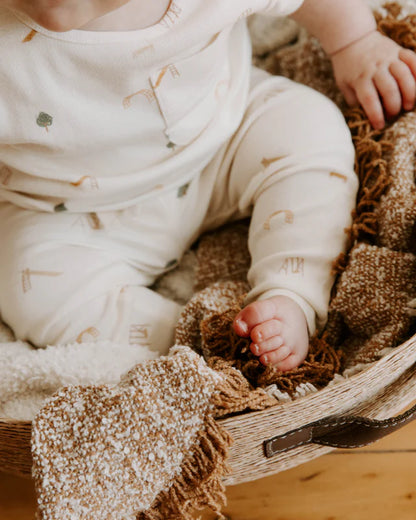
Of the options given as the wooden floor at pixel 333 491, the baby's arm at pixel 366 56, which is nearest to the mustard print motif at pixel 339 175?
the baby's arm at pixel 366 56

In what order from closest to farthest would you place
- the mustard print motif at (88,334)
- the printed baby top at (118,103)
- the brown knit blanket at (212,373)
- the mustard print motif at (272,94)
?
the brown knit blanket at (212,373), the printed baby top at (118,103), the mustard print motif at (88,334), the mustard print motif at (272,94)

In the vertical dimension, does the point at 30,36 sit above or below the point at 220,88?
above

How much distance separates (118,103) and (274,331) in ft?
1.00

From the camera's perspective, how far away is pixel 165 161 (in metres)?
0.78

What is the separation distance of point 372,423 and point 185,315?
0.25 metres

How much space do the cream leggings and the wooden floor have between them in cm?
19

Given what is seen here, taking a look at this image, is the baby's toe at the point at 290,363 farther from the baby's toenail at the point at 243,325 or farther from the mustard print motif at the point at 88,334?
the mustard print motif at the point at 88,334

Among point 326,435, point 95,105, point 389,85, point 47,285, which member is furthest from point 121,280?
point 389,85

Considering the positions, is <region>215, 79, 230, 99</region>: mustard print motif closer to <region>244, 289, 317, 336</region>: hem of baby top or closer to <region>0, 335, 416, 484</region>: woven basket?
<region>244, 289, 317, 336</region>: hem of baby top

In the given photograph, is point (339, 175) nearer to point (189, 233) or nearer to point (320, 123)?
point (320, 123)

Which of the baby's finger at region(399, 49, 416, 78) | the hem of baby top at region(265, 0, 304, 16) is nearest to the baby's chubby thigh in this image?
the hem of baby top at region(265, 0, 304, 16)

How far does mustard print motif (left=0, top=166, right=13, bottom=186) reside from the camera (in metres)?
0.77

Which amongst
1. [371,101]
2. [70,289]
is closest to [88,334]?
[70,289]

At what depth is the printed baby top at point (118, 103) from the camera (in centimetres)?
65
